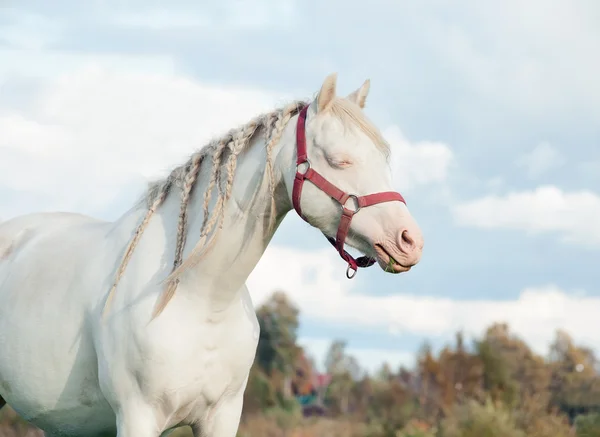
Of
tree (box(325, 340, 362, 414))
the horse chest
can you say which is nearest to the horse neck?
the horse chest

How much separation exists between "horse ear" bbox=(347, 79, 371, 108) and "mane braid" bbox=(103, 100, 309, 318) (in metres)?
0.29

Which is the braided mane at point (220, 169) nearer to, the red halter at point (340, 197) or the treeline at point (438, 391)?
the red halter at point (340, 197)

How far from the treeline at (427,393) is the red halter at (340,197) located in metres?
10.1

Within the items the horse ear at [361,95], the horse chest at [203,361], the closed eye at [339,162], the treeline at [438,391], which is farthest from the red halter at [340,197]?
the treeline at [438,391]

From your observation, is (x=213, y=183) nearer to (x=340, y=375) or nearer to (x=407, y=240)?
(x=407, y=240)

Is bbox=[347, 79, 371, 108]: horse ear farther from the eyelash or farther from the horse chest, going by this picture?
the horse chest

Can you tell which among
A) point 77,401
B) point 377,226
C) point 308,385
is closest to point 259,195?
point 377,226

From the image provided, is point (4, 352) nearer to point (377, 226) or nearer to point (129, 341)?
point (129, 341)

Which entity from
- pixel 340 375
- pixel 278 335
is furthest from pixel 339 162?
pixel 278 335

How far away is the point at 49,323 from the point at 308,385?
49.4m

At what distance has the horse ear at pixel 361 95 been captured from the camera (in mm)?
4598

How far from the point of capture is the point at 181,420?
4.62 m

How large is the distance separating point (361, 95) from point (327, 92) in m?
0.47

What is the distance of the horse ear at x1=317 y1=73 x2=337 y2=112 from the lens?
13.6ft
